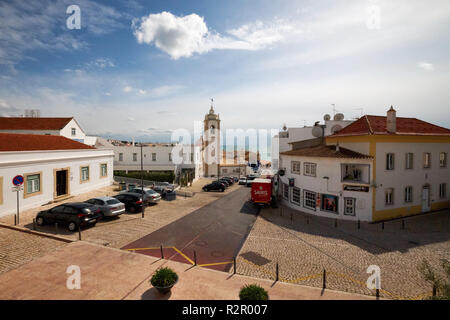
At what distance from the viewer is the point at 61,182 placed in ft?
77.3

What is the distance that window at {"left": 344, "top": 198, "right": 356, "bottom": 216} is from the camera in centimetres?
2011

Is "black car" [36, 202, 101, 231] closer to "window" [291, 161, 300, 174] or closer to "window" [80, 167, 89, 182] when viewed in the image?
"window" [80, 167, 89, 182]

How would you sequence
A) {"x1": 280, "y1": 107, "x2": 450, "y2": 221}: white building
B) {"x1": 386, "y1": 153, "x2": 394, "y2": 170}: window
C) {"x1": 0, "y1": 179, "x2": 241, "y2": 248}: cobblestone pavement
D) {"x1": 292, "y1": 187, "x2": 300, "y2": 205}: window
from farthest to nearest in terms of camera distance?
{"x1": 292, "y1": 187, "x2": 300, "y2": 205}: window → {"x1": 386, "y1": 153, "x2": 394, "y2": 170}: window → {"x1": 280, "y1": 107, "x2": 450, "y2": 221}: white building → {"x1": 0, "y1": 179, "x2": 241, "y2": 248}: cobblestone pavement

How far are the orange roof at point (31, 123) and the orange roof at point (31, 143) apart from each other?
18.4 meters

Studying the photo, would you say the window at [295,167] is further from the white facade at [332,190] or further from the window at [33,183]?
the window at [33,183]

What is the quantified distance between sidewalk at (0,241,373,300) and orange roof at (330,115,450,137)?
1700 centimetres

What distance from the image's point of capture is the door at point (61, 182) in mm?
23016

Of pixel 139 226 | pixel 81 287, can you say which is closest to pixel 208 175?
pixel 139 226

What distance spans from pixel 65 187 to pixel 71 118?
2734 centimetres

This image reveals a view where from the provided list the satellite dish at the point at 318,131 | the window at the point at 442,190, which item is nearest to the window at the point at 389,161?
the window at the point at 442,190

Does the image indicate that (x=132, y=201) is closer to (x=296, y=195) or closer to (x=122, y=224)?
(x=122, y=224)

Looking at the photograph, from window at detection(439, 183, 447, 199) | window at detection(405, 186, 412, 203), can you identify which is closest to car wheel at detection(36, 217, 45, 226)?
window at detection(405, 186, 412, 203)
